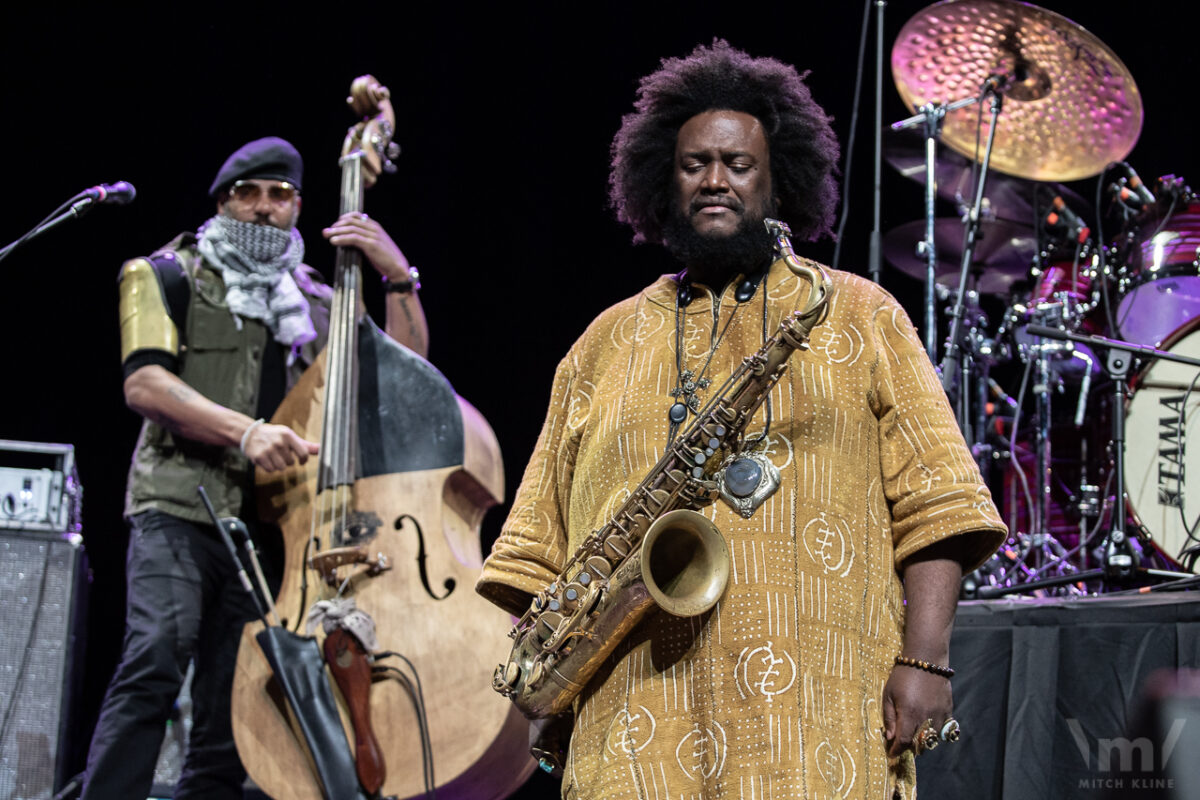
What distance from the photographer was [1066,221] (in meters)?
5.61

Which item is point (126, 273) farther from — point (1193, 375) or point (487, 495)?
point (1193, 375)

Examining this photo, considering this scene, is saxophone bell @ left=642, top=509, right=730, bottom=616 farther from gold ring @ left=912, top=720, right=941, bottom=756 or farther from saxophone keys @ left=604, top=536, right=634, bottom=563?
gold ring @ left=912, top=720, right=941, bottom=756

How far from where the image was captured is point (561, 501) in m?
2.45

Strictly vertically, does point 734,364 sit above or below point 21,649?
above

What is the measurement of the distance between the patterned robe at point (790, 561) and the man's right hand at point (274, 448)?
1.47m

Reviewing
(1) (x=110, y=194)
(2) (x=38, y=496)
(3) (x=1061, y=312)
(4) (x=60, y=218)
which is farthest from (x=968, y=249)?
(2) (x=38, y=496)

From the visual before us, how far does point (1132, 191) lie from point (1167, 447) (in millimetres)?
1288

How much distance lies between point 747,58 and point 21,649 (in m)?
2.99

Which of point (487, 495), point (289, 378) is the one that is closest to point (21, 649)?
point (289, 378)

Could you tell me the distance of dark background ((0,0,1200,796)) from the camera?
5.71 meters

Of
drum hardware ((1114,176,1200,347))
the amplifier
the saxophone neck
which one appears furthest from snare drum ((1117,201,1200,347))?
the amplifier

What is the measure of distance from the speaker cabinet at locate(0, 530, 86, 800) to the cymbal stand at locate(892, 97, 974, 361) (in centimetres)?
309

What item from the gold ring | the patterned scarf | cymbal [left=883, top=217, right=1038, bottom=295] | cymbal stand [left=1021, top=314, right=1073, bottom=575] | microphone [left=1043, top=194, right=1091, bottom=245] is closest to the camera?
the gold ring

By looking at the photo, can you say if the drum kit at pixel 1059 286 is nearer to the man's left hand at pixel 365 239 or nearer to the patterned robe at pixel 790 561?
the man's left hand at pixel 365 239
